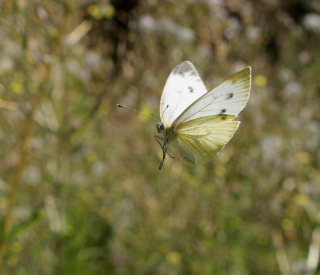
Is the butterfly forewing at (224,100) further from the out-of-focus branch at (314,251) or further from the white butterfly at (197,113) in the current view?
the out-of-focus branch at (314,251)

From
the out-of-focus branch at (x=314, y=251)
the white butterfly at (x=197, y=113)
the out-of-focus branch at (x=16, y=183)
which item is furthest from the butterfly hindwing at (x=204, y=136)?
the out-of-focus branch at (x=314, y=251)

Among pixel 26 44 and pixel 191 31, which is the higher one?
pixel 191 31

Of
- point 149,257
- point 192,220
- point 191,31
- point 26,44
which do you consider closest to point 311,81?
point 191,31

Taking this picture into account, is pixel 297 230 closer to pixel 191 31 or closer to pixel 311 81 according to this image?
pixel 311 81

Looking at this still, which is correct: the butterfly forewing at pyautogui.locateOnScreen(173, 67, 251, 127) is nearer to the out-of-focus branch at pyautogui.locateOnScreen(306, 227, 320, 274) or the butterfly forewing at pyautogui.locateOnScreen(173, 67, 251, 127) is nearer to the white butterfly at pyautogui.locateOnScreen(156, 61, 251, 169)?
the white butterfly at pyautogui.locateOnScreen(156, 61, 251, 169)

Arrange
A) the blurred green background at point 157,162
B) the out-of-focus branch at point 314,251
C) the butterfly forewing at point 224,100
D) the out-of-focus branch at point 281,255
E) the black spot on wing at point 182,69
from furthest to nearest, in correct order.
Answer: the out-of-focus branch at point 281,255 < the blurred green background at point 157,162 < the out-of-focus branch at point 314,251 < the black spot on wing at point 182,69 < the butterfly forewing at point 224,100

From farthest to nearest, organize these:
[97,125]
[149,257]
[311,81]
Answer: [311,81], [97,125], [149,257]

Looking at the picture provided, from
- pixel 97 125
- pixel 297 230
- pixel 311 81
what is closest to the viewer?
pixel 297 230
